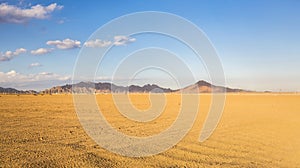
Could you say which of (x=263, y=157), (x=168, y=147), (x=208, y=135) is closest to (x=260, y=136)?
(x=208, y=135)

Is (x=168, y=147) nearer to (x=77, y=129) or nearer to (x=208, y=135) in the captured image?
(x=208, y=135)

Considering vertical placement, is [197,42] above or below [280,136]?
above

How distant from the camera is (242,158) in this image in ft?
33.2

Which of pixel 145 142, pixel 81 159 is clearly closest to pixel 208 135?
pixel 145 142

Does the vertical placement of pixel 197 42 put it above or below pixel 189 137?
above

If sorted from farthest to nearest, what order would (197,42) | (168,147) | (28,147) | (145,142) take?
A: (197,42) < (145,142) < (168,147) < (28,147)

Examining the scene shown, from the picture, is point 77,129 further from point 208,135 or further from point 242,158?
point 242,158

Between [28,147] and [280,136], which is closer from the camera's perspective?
[28,147]

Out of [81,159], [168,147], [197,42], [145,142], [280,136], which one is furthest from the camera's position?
[280,136]

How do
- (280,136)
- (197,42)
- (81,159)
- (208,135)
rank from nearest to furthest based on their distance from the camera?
(81,159) < (197,42) < (208,135) < (280,136)

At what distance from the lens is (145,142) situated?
1205cm

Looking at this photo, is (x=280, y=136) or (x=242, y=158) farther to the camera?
(x=280, y=136)

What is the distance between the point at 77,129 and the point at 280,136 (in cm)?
979

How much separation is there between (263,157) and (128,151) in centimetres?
443
